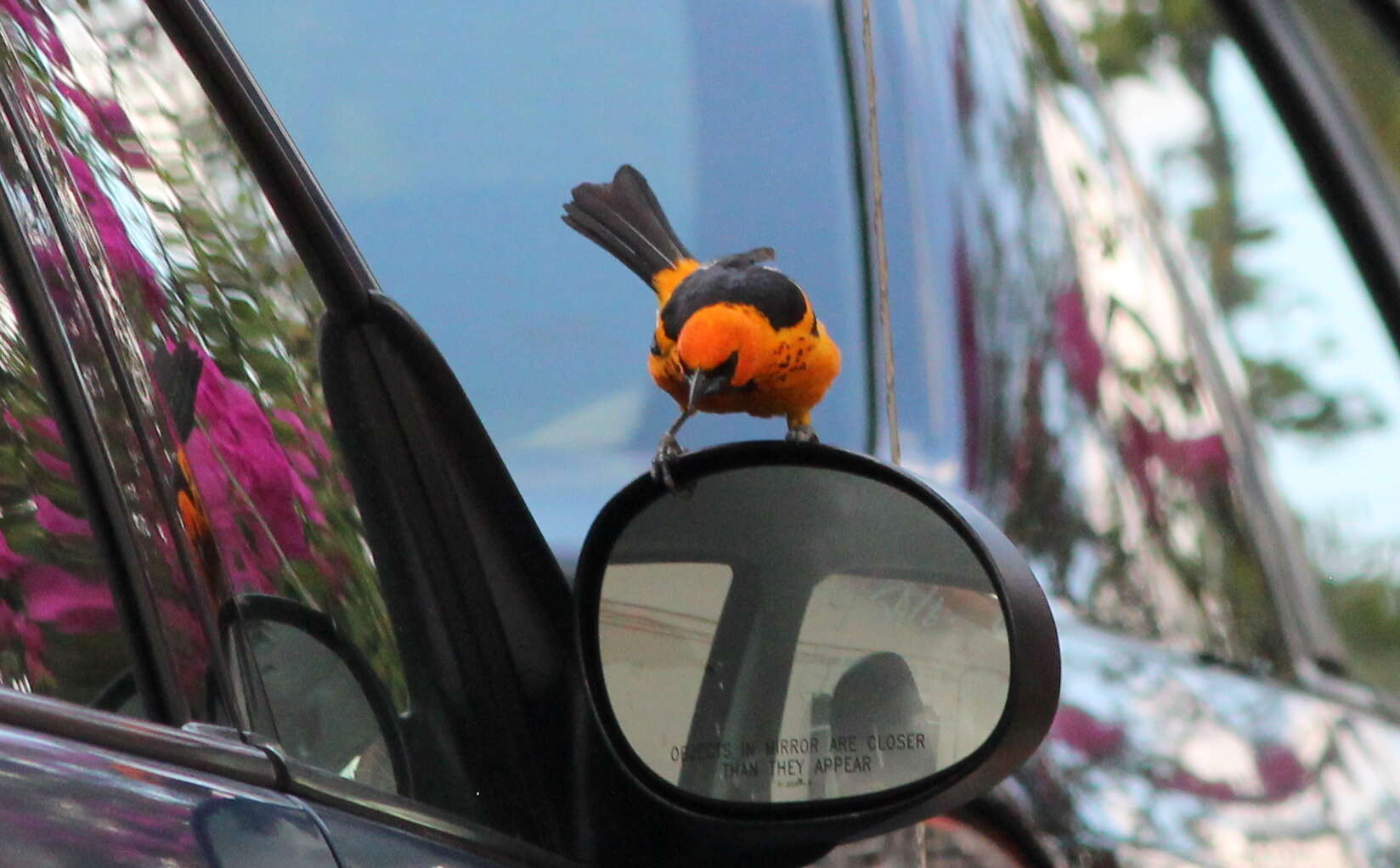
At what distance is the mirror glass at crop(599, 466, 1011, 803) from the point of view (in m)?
1.60

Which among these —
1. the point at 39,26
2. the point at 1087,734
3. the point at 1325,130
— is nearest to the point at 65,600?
the point at 39,26

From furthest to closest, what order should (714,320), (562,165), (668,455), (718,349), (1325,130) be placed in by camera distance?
(1325,130) → (562,165) → (714,320) → (718,349) → (668,455)

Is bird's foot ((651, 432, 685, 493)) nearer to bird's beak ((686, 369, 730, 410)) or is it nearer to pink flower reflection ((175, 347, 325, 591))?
bird's beak ((686, 369, 730, 410))

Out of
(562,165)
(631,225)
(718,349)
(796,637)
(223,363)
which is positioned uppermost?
(562,165)

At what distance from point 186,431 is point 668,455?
65 centimetres

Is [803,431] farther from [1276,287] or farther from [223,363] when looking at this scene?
[1276,287]

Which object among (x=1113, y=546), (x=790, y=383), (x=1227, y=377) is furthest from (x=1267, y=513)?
(x=790, y=383)

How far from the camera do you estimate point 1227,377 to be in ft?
11.8

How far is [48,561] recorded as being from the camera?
1.23m

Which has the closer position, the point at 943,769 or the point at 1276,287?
the point at 943,769

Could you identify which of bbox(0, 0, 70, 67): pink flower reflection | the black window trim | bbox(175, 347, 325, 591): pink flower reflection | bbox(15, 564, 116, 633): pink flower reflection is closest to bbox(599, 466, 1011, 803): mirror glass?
bbox(175, 347, 325, 591): pink flower reflection

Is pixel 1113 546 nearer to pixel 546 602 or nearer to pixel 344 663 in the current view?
pixel 546 602

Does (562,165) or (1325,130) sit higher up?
(1325,130)

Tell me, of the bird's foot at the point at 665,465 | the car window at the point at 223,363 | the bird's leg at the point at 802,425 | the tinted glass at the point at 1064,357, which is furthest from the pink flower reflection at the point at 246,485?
the tinted glass at the point at 1064,357
